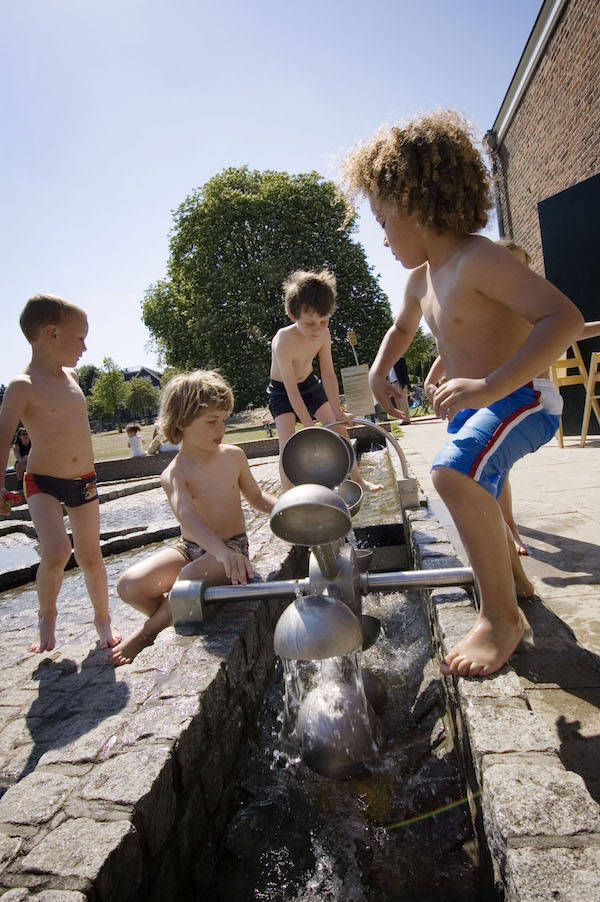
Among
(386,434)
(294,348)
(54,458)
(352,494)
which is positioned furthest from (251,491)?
(294,348)

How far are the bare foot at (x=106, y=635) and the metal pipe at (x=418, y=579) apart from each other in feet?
4.69

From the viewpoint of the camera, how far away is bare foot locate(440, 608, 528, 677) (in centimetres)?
160

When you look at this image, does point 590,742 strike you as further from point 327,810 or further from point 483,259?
point 483,259

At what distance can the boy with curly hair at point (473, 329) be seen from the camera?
1604 millimetres

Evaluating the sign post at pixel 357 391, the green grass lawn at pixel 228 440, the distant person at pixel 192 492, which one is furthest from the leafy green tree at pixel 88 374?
the distant person at pixel 192 492

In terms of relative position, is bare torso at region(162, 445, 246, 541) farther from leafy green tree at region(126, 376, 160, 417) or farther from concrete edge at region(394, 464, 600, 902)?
leafy green tree at region(126, 376, 160, 417)

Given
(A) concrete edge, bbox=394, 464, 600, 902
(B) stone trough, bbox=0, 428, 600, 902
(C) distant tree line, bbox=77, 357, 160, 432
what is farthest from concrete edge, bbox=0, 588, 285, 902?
(C) distant tree line, bbox=77, 357, 160, 432

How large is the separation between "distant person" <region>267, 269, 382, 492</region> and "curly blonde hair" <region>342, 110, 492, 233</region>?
6.01ft

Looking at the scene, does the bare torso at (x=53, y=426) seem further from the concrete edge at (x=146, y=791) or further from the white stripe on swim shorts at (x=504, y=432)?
the white stripe on swim shorts at (x=504, y=432)

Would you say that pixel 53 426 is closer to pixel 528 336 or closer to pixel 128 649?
pixel 128 649

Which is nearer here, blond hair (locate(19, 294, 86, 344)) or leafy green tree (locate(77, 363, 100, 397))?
blond hair (locate(19, 294, 86, 344))

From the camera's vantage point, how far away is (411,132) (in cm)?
193

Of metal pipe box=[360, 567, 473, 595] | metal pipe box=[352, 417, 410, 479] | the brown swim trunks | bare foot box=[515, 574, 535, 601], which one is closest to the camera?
metal pipe box=[360, 567, 473, 595]

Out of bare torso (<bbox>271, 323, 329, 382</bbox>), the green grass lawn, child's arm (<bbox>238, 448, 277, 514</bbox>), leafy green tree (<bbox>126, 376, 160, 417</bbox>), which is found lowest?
the green grass lawn
